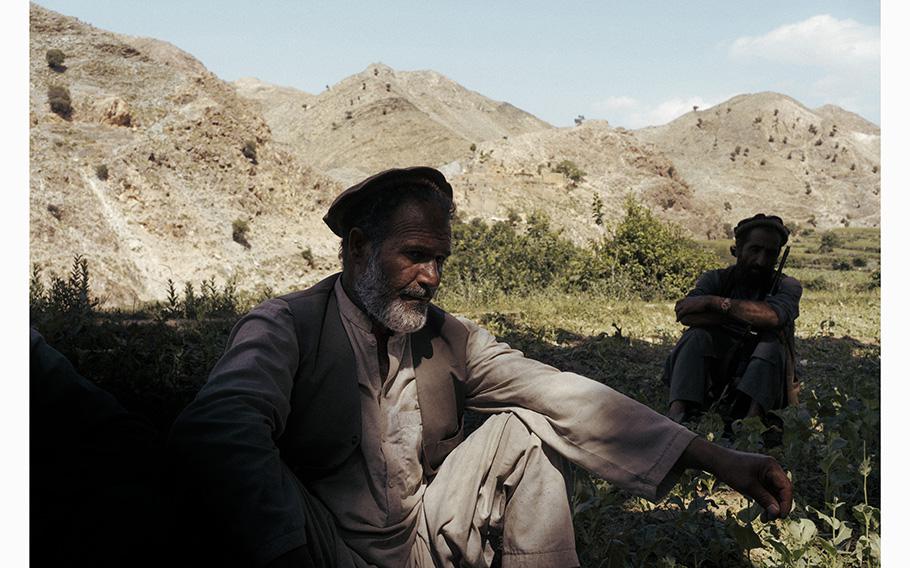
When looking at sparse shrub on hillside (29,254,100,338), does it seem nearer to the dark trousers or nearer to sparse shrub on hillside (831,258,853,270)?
the dark trousers

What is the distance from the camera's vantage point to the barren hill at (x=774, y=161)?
203 ft

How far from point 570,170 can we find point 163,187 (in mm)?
14174

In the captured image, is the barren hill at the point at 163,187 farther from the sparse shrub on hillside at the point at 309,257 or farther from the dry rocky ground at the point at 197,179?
the sparse shrub on hillside at the point at 309,257

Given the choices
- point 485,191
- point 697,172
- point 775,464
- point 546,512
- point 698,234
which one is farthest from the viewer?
point 697,172

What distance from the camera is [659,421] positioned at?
2072 mm

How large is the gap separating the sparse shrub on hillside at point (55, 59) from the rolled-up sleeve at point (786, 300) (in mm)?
25056

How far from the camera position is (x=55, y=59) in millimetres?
23828

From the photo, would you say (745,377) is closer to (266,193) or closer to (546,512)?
(546,512)

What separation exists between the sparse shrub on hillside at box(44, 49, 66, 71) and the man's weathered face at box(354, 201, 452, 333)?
2559 centimetres

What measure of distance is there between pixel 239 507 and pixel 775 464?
4.30 feet

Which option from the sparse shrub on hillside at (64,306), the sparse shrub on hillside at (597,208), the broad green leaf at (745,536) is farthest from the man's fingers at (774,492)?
the sparse shrub on hillside at (597,208)

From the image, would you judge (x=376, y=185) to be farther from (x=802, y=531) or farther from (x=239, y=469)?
(x=802, y=531)

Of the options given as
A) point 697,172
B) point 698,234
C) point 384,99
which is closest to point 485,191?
point 698,234

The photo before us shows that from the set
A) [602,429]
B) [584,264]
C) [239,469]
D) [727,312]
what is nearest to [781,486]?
[602,429]
